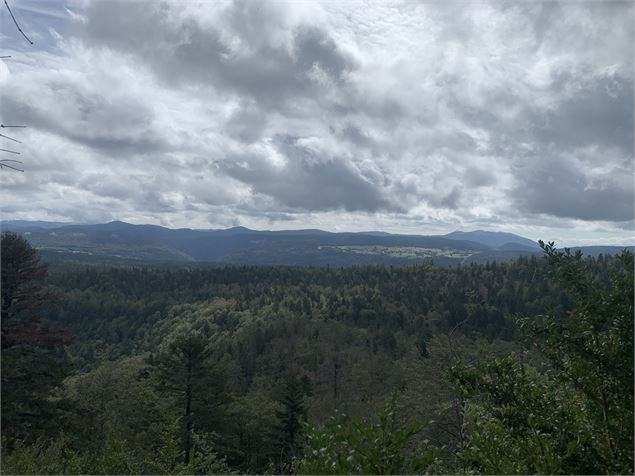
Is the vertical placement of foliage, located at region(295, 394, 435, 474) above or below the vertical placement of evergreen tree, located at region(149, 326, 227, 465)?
above

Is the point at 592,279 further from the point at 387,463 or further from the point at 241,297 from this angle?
the point at 241,297

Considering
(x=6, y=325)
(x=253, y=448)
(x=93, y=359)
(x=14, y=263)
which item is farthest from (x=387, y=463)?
(x=93, y=359)

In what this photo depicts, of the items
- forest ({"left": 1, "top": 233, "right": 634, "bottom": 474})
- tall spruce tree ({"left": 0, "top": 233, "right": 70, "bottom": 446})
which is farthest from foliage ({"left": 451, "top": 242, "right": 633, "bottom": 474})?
tall spruce tree ({"left": 0, "top": 233, "right": 70, "bottom": 446})

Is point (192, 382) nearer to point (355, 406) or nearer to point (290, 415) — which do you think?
point (290, 415)

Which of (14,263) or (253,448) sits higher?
(14,263)

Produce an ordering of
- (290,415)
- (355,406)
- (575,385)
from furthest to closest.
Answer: (355,406), (290,415), (575,385)

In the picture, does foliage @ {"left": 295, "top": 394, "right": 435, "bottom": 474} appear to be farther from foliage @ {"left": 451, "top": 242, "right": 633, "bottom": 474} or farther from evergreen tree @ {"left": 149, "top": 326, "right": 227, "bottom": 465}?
evergreen tree @ {"left": 149, "top": 326, "right": 227, "bottom": 465}

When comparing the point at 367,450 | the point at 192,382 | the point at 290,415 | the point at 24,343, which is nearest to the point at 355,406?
the point at 290,415

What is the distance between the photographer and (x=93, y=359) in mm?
134250

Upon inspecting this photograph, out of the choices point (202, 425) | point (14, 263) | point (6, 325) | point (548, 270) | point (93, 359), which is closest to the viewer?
point (548, 270)

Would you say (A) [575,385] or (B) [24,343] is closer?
(A) [575,385]

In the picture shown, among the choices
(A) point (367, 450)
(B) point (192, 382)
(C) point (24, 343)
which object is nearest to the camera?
(A) point (367, 450)

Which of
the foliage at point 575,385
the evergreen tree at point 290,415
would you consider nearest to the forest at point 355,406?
the foliage at point 575,385

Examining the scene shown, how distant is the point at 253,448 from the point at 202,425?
561 inches
